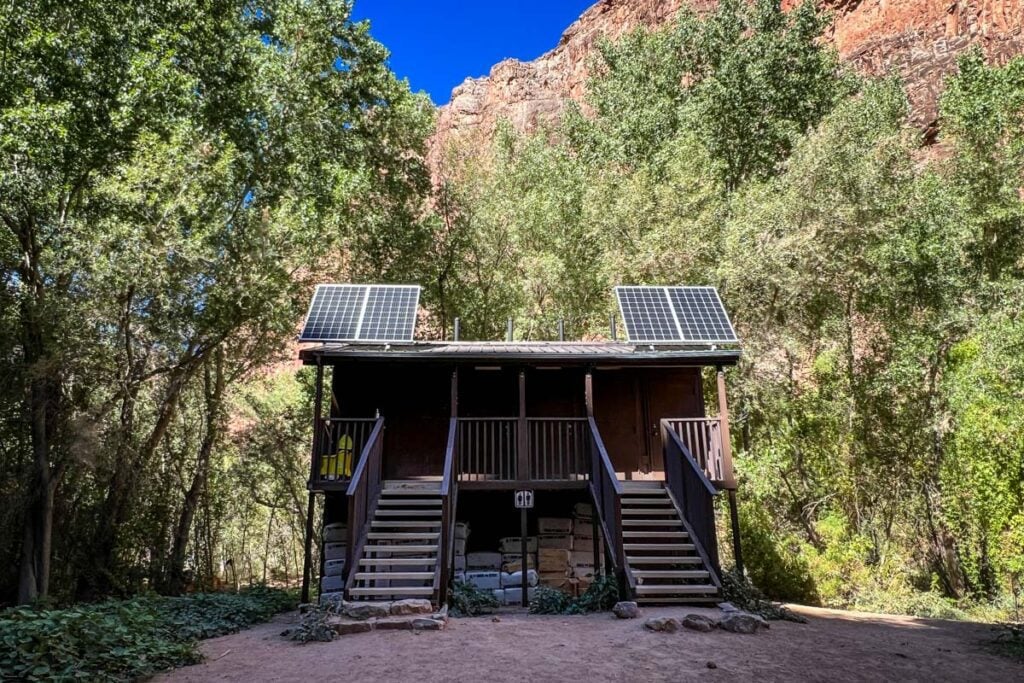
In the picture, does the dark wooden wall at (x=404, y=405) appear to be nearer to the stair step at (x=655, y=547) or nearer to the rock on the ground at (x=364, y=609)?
the stair step at (x=655, y=547)

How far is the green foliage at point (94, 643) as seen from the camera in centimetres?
534

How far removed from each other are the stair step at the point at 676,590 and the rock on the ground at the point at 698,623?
4.08ft

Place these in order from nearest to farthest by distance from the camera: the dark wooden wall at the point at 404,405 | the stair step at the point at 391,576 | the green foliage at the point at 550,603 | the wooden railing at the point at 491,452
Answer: the stair step at the point at 391,576 → the green foliage at the point at 550,603 → the wooden railing at the point at 491,452 → the dark wooden wall at the point at 404,405

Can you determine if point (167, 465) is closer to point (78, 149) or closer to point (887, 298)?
point (78, 149)

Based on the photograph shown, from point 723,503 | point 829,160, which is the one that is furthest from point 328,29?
point 723,503

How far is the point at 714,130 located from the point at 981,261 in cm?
993

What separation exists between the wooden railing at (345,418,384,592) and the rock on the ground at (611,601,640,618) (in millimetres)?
3677

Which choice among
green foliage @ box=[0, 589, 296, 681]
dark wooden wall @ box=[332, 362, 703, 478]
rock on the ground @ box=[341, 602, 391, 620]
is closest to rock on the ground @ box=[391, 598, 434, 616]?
rock on the ground @ box=[341, 602, 391, 620]

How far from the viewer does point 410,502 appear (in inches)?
433

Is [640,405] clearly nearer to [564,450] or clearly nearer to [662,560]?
[564,450]

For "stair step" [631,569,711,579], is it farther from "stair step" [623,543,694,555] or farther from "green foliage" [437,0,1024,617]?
"green foliage" [437,0,1024,617]

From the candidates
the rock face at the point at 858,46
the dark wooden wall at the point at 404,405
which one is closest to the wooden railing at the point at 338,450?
the dark wooden wall at the point at 404,405

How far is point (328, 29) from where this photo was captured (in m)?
19.0

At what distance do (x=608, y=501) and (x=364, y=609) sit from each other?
4004mm
